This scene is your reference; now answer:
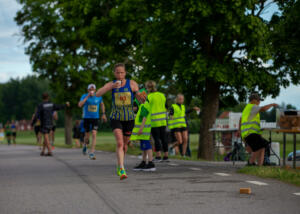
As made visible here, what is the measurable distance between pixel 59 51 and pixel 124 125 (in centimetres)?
2822

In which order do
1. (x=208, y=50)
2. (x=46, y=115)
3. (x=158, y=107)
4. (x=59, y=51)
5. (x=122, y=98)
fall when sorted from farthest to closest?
(x=59, y=51)
(x=208, y=50)
(x=46, y=115)
(x=158, y=107)
(x=122, y=98)

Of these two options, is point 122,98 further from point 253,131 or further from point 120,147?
point 253,131

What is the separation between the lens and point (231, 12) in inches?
661

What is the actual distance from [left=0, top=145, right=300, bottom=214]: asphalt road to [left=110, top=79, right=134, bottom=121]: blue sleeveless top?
1142mm

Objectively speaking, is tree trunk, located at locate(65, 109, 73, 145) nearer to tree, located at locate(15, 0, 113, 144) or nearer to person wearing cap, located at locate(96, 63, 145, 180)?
tree, located at locate(15, 0, 113, 144)

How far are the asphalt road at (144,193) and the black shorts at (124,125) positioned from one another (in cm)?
84

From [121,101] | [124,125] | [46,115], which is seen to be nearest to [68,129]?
[46,115]

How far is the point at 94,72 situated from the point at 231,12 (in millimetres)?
22542

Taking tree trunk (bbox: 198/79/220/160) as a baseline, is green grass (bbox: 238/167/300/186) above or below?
below

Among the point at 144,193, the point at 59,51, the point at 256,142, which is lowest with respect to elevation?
the point at 144,193

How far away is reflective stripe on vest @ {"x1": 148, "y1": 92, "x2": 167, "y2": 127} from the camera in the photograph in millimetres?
12727

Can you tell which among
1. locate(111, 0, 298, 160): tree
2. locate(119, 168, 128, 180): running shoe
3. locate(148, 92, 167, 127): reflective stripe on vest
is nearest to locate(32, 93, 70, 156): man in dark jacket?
locate(111, 0, 298, 160): tree

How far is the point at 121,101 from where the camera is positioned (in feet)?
32.6

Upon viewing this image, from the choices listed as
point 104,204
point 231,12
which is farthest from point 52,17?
point 104,204
